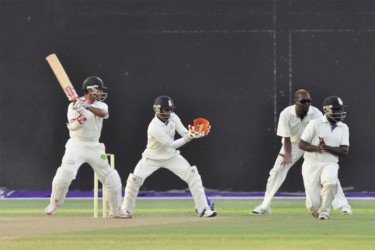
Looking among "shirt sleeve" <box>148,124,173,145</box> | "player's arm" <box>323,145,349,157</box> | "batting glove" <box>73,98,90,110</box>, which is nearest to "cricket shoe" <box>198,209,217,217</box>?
"shirt sleeve" <box>148,124,173,145</box>

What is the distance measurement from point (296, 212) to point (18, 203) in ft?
16.4

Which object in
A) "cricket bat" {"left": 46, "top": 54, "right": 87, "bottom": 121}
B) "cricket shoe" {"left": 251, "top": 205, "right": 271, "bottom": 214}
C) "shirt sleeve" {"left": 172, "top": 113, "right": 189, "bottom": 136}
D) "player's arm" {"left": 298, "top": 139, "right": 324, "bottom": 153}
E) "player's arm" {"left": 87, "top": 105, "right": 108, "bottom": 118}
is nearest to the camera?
"player's arm" {"left": 298, "top": 139, "right": 324, "bottom": 153}

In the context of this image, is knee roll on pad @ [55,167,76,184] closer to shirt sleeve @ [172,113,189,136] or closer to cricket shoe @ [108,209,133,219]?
cricket shoe @ [108,209,133,219]

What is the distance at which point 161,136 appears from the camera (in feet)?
56.9

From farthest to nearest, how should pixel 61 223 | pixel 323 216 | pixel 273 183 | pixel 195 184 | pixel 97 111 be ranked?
pixel 273 183 < pixel 195 184 < pixel 97 111 < pixel 323 216 < pixel 61 223

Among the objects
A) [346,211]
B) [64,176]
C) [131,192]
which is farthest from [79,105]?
[346,211]

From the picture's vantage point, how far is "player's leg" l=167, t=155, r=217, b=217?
17250 millimetres

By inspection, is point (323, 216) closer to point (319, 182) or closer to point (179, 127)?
point (319, 182)

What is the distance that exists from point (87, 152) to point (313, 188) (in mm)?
3010

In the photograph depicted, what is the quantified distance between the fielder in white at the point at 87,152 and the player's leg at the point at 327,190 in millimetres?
2683

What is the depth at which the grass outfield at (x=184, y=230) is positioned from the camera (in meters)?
13.3

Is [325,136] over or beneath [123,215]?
over

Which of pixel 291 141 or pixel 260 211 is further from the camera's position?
pixel 291 141

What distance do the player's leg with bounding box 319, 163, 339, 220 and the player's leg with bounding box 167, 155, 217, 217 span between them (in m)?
1.48
